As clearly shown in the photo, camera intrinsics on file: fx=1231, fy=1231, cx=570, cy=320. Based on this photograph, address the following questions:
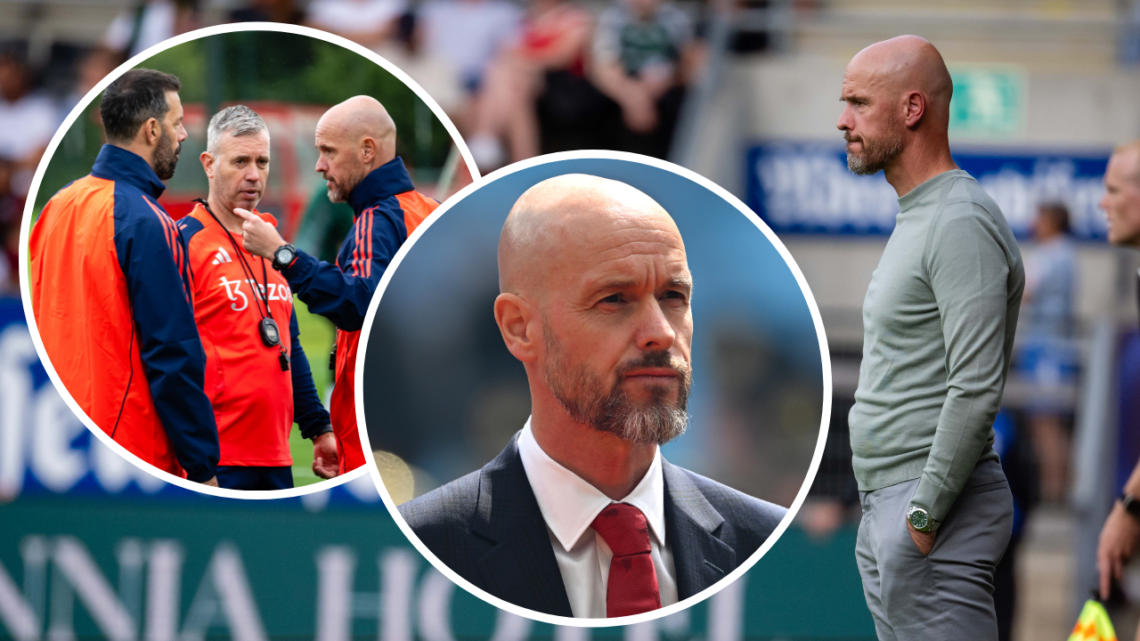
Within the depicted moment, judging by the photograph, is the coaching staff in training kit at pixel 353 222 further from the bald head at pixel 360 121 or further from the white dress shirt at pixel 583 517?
the white dress shirt at pixel 583 517

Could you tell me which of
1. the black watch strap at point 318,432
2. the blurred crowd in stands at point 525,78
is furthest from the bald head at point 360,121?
the blurred crowd in stands at point 525,78

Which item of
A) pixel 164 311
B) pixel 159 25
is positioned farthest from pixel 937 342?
pixel 159 25

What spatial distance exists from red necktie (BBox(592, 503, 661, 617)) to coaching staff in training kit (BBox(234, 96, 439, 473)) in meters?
0.52

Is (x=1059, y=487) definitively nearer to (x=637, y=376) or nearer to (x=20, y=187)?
(x=637, y=376)

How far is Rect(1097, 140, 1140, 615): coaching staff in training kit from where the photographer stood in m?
3.71

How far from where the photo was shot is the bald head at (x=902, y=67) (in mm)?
2395

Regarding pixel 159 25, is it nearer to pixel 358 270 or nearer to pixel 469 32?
pixel 358 270

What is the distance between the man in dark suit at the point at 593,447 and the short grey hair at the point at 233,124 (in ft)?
1.38

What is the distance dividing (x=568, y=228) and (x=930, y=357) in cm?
100

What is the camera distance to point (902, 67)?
7.85 ft

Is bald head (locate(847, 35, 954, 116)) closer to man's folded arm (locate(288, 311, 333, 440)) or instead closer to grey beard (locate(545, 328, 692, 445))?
grey beard (locate(545, 328, 692, 445))

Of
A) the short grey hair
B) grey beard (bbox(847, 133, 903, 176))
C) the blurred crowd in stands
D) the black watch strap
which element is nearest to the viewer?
the short grey hair

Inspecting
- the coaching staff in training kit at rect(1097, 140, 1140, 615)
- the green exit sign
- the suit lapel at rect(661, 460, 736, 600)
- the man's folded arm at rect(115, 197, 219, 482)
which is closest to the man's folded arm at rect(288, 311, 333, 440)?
the man's folded arm at rect(115, 197, 219, 482)

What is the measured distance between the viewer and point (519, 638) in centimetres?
771
